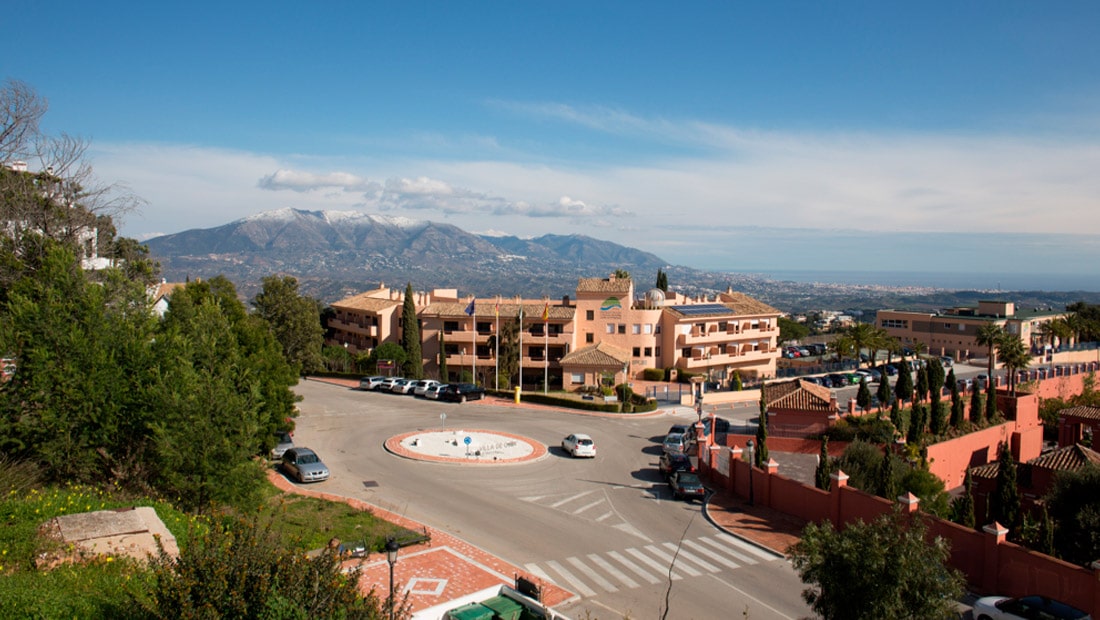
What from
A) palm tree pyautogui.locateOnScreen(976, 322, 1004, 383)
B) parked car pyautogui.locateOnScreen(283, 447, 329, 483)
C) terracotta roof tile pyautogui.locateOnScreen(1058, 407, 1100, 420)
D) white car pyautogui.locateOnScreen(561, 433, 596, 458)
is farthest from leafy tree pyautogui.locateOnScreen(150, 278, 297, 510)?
palm tree pyautogui.locateOnScreen(976, 322, 1004, 383)

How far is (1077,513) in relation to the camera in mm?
23719

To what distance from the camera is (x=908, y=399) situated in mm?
45656

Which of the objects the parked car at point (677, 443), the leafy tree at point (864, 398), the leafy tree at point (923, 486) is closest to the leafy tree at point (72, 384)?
the parked car at point (677, 443)

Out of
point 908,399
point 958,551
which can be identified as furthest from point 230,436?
point 908,399

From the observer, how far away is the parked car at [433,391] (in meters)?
47.9

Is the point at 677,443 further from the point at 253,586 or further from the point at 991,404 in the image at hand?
the point at 253,586

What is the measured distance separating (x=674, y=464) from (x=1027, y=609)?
1424cm

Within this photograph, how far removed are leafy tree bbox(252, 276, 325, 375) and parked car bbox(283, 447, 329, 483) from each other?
30.3m

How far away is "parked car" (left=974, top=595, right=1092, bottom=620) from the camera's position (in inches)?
621

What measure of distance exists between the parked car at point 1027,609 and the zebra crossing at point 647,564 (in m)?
5.38

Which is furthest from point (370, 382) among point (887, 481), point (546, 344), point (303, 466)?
point (887, 481)

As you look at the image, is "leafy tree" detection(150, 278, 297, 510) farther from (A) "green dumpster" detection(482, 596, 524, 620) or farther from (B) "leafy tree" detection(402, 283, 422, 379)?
(B) "leafy tree" detection(402, 283, 422, 379)

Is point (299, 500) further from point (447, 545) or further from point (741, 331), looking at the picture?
point (741, 331)

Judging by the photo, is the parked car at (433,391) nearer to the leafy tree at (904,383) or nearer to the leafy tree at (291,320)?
the leafy tree at (291,320)
